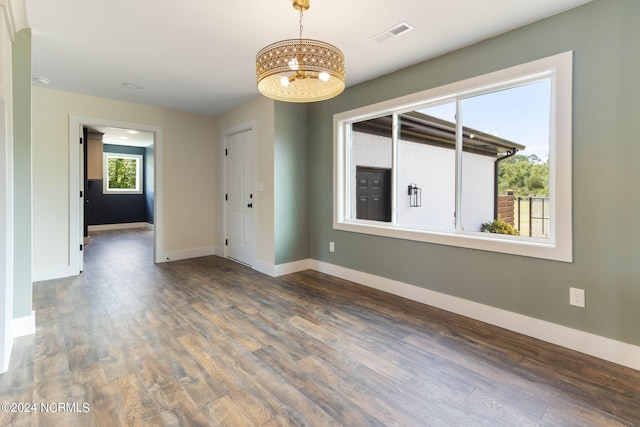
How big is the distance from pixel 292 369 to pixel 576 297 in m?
2.11

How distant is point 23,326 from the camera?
242 centimetres

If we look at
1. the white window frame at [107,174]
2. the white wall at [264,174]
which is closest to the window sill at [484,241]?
the white wall at [264,174]

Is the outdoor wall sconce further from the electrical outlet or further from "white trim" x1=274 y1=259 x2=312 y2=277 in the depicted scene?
"white trim" x1=274 y1=259 x2=312 y2=277

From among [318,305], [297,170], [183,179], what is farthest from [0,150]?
[183,179]

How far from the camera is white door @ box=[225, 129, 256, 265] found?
4688 mm

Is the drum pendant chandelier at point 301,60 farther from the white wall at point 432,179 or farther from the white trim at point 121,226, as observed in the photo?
the white trim at point 121,226

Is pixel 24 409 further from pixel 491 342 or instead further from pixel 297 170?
pixel 297 170

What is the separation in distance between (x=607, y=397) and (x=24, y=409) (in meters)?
3.16

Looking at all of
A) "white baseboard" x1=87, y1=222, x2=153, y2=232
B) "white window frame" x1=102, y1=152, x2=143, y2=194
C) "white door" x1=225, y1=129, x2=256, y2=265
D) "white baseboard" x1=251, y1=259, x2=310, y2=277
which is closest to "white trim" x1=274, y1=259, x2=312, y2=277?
"white baseboard" x1=251, y1=259, x2=310, y2=277

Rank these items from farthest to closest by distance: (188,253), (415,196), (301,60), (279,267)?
(188,253), (279,267), (415,196), (301,60)

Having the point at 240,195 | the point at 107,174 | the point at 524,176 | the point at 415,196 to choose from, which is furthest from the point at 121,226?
the point at 524,176

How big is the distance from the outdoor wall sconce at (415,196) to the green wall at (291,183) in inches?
62.0

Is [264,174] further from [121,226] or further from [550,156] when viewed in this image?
[121,226]

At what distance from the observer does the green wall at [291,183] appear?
13.6 feet
